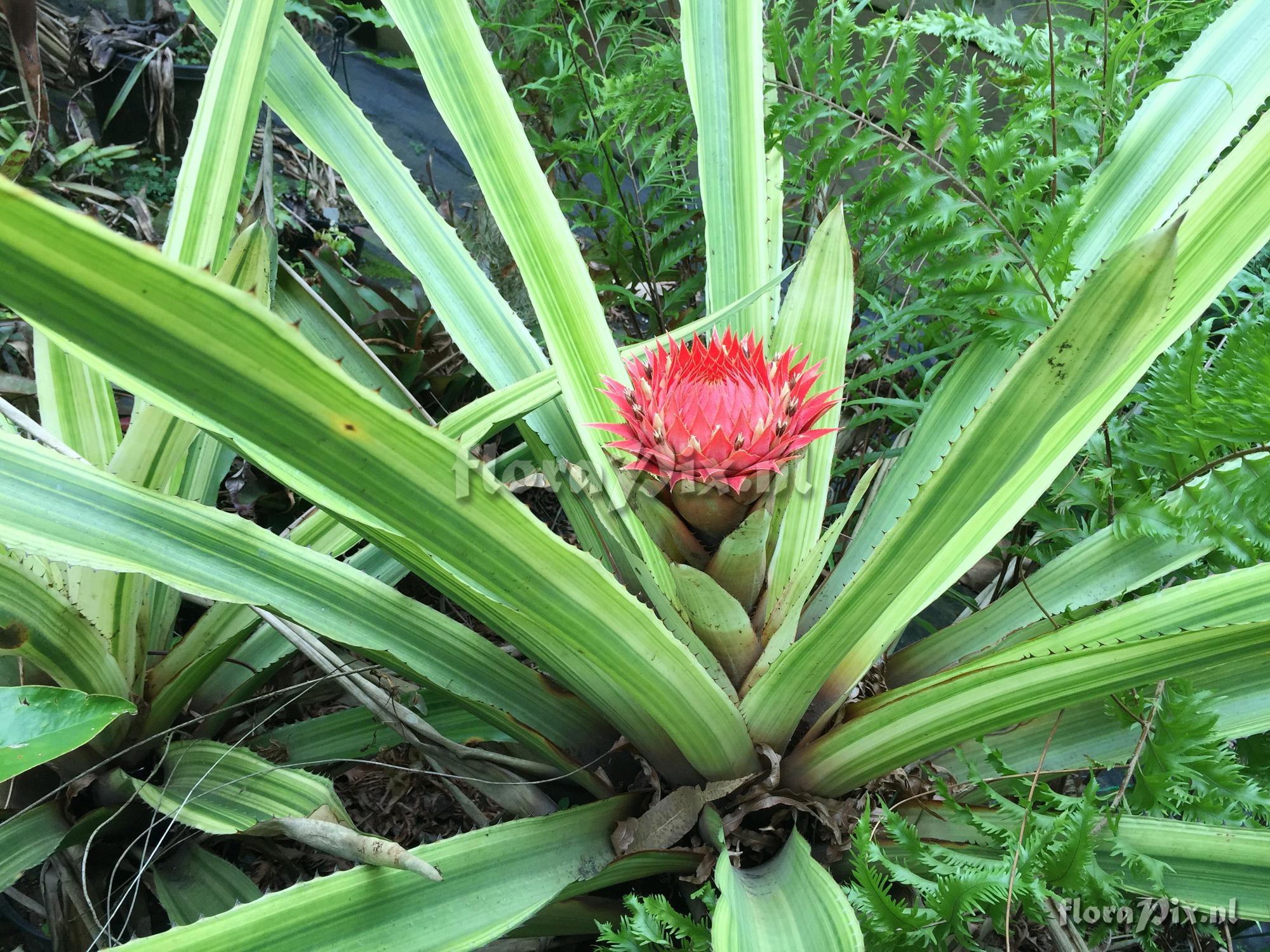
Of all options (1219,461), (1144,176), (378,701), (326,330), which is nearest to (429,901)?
(378,701)

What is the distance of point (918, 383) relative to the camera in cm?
134

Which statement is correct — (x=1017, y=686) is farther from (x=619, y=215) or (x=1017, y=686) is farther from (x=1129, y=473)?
(x=619, y=215)

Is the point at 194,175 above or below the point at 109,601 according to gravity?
above

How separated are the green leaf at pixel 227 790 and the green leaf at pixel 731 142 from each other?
27.2 inches

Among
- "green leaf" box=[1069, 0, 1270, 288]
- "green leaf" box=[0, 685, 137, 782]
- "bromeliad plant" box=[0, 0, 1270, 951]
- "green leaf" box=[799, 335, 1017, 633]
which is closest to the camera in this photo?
"bromeliad plant" box=[0, 0, 1270, 951]

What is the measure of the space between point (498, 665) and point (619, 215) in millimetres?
855

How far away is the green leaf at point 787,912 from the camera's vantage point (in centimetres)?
60

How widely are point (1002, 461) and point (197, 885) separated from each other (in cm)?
94

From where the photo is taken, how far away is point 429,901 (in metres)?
0.62

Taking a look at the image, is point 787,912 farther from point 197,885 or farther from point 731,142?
point 731,142

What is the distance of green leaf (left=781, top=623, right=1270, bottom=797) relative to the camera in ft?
1.93

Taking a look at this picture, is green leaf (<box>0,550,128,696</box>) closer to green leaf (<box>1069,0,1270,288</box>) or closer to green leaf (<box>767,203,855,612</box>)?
green leaf (<box>767,203,855,612</box>)

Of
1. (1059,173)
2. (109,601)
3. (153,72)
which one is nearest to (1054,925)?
(1059,173)

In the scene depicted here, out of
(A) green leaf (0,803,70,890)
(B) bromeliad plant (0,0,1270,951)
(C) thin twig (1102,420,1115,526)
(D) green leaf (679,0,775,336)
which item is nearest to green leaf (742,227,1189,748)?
(B) bromeliad plant (0,0,1270,951)
